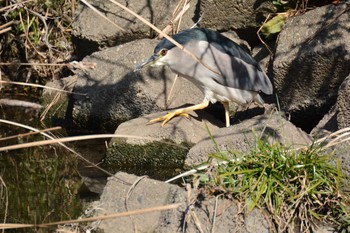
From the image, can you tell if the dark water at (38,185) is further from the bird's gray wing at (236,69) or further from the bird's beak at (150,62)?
the bird's gray wing at (236,69)

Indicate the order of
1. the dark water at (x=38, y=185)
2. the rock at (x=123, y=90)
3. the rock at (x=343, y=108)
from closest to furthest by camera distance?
the dark water at (x=38, y=185), the rock at (x=343, y=108), the rock at (x=123, y=90)

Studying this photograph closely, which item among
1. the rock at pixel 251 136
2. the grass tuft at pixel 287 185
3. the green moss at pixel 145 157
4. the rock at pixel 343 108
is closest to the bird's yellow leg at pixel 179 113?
the green moss at pixel 145 157

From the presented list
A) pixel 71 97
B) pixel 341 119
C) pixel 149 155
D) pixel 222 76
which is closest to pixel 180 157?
pixel 149 155

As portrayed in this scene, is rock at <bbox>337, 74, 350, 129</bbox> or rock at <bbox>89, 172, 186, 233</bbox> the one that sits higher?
rock at <bbox>337, 74, 350, 129</bbox>

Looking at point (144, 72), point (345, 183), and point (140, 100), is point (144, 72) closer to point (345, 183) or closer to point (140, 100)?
point (140, 100)

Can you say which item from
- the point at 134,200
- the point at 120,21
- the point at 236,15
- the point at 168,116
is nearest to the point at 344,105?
the point at 168,116

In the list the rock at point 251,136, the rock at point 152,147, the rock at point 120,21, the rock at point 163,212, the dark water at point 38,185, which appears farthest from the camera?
the rock at point 120,21

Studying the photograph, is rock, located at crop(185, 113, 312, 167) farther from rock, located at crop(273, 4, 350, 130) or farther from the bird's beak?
the bird's beak

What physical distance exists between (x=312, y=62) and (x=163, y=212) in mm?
2005

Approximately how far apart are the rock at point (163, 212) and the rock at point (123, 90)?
74.6 inches

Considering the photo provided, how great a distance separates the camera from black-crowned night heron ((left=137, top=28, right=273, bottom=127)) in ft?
18.1

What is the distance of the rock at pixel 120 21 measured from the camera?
647 centimetres

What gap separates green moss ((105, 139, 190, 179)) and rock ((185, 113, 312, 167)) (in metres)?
0.59

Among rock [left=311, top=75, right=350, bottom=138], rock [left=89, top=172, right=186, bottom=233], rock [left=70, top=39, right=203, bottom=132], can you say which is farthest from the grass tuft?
rock [left=70, top=39, right=203, bottom=132]
